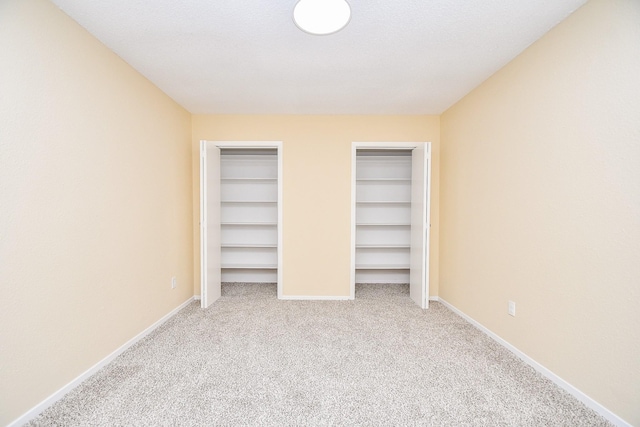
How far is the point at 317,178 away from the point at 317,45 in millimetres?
1667

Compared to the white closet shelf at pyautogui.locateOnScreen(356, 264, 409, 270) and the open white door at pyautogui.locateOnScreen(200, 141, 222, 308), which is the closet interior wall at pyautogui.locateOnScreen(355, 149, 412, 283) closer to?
the white closet shelf at pyautogui.locateOnScreen(356, 264, 409, 270)

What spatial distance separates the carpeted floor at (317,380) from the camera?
148cm

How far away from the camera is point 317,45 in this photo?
1996 mm

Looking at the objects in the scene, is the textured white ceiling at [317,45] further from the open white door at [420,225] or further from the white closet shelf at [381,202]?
the white closet shelf at [381,202]

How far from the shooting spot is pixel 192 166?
3475mm

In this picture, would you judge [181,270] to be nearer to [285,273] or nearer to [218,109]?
[285,273]

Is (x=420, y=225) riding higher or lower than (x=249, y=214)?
lower

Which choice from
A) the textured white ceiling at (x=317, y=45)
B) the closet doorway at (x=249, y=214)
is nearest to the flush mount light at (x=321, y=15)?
the textured white ceiling at (x=317, y=45)

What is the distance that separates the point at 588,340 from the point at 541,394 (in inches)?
17.0

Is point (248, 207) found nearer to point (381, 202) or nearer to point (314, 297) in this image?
point (314, 297)

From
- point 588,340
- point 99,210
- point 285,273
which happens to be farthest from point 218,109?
point 588,340

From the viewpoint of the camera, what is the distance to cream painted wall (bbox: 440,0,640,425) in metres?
1.39

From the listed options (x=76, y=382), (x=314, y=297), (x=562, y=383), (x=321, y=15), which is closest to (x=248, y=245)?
(x=314, y=297)

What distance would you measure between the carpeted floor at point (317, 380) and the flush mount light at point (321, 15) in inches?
87.4
